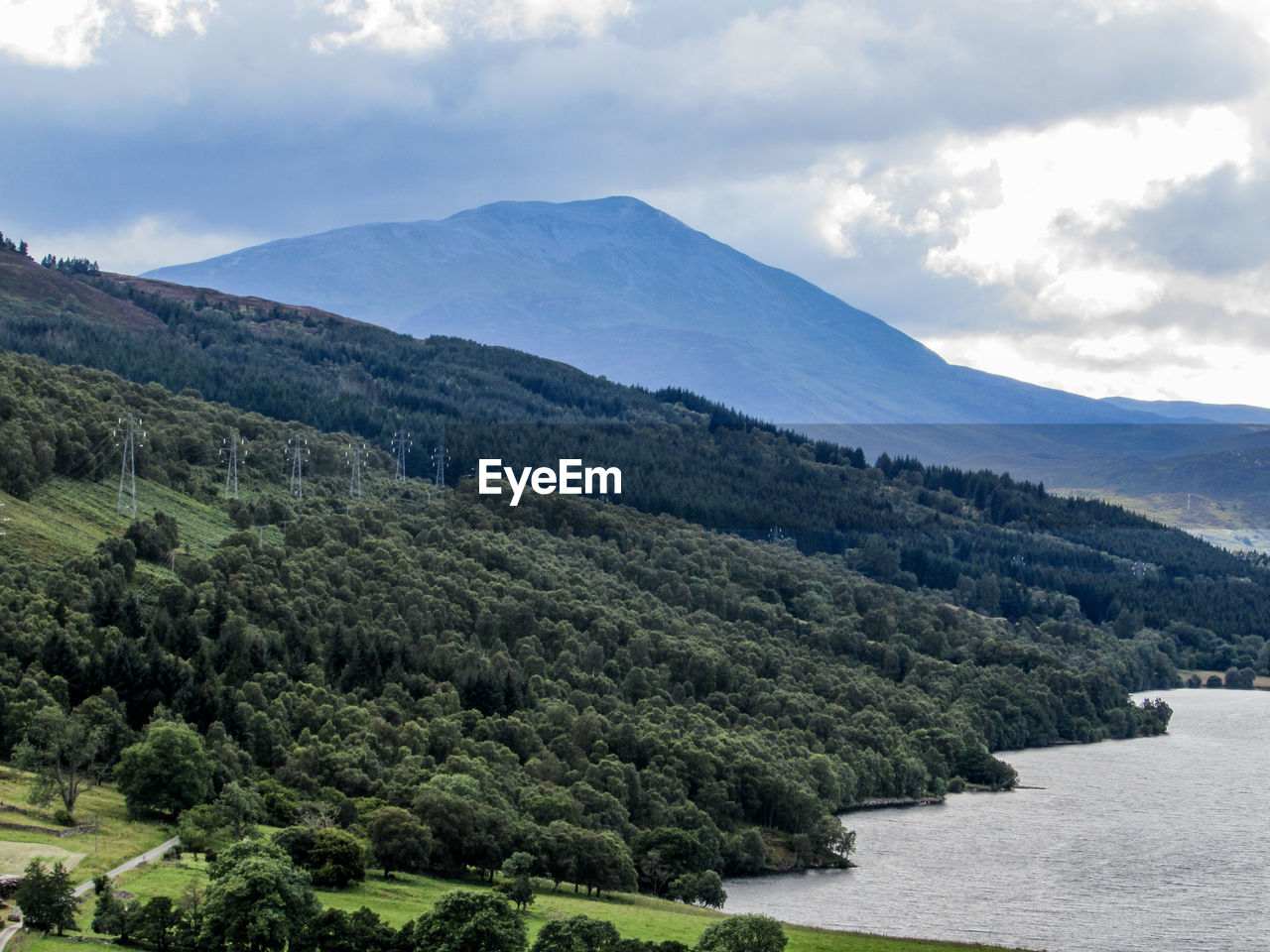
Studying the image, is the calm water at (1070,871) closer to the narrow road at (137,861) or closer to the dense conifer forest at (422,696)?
the dense conifer forest at (422,696)

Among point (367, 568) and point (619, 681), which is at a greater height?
point (367, 568)

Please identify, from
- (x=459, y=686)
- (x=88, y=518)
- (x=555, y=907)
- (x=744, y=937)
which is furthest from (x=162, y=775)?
(x=88, y=518)

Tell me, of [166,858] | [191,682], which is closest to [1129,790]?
[191,682]

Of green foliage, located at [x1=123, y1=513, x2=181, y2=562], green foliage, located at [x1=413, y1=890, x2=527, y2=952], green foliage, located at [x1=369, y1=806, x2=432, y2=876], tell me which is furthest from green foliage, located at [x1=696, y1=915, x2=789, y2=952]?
green foliage, located at [x1=123, y1=513, x2=181, y2=562]

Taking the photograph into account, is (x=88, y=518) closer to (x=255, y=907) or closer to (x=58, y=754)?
(x=58, y=754)

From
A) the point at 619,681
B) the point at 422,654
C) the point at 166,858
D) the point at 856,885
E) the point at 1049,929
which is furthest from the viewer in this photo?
the point at 619,681

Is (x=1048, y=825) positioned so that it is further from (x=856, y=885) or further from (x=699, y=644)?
(x=699, y=644)
